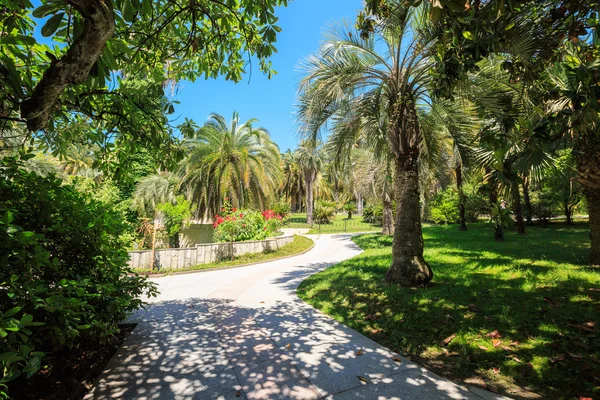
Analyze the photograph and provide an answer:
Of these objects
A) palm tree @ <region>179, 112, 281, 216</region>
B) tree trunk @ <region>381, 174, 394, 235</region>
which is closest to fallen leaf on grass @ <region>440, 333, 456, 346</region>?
palm tree @ <region>179, 112, 281, 216</region>

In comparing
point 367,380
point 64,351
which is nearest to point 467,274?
point 367,380

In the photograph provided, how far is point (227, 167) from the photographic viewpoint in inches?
560

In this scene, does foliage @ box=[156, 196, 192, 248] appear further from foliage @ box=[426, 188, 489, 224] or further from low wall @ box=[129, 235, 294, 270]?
foliage @ box=[426, 188, 489, 224]

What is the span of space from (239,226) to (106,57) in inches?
408

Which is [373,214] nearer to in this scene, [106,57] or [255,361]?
[255,361]

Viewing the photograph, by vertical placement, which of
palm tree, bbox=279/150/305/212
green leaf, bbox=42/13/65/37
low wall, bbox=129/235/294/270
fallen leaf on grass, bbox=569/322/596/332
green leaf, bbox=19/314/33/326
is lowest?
fallen leaf on grass, bbox=569/322/596/332

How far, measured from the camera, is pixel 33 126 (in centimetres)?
228

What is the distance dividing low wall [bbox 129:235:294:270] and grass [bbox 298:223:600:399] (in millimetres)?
5309

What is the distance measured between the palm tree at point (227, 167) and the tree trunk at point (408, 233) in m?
9.57

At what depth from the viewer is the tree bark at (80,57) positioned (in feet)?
5.72

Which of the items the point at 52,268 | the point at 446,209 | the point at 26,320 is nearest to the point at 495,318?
the point at 26,320

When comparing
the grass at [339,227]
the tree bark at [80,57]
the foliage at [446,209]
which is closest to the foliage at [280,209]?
the grass at [339,227]

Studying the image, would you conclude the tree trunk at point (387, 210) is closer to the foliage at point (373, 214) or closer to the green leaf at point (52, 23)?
the foliage at point (373, 214)

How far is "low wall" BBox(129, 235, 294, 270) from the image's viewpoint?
9453 millimetres
